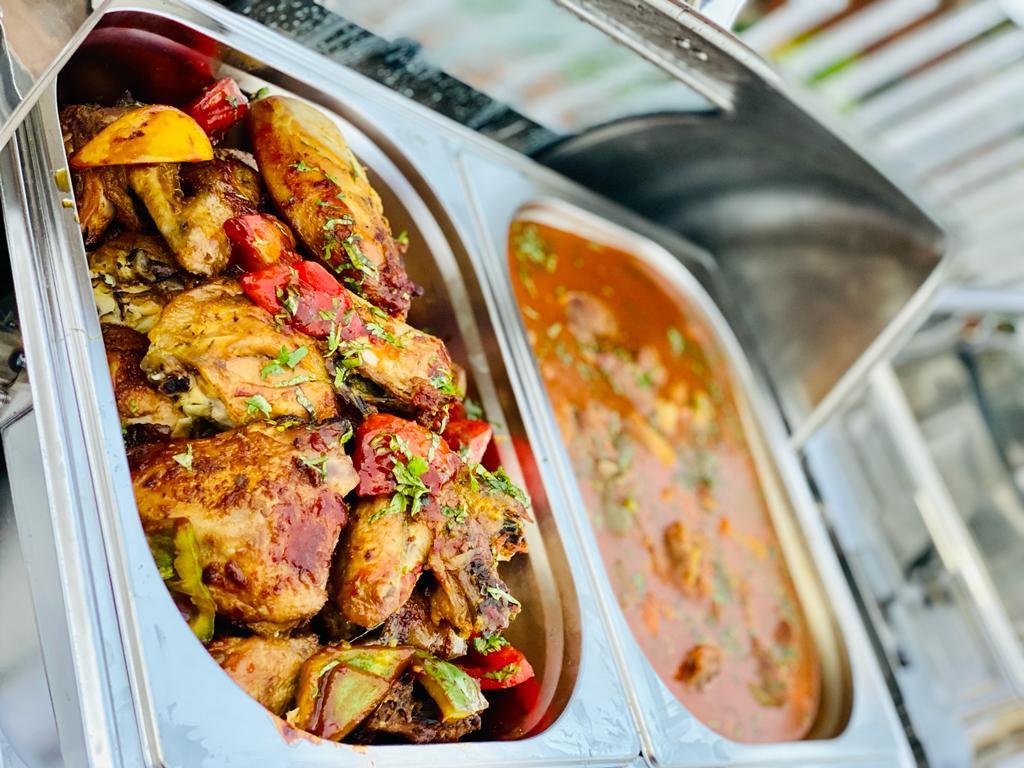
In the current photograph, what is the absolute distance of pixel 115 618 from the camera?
1.57m

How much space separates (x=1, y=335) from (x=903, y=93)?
4.51 meters

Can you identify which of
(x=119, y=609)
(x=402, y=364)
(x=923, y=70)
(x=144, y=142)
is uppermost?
(x=923, y=70)

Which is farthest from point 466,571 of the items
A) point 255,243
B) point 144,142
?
point 144,142

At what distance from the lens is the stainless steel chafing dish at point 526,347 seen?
160 centimetres

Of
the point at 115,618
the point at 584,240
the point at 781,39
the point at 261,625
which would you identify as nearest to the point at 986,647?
the point at 584,240

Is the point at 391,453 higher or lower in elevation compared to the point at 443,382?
lower

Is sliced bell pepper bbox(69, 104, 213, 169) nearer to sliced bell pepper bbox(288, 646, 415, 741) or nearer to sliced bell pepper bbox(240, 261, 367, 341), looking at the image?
sliced bell pepper bbox(240, 261, 367, 341)

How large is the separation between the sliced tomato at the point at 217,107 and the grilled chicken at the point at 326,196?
7 cm

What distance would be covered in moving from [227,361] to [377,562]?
0.52m

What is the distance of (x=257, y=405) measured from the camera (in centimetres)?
190

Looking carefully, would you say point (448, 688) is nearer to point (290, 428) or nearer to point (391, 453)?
point (391, 453)

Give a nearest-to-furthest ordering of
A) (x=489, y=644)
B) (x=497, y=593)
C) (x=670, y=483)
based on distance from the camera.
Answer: (x=497, y=593) → (x=489, y=644) → (x=670, y=483)

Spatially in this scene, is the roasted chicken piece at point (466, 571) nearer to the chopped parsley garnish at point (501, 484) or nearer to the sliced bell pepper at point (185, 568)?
the chopped parsley garnish at point (501, 484)

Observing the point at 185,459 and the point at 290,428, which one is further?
the point at 290,428
